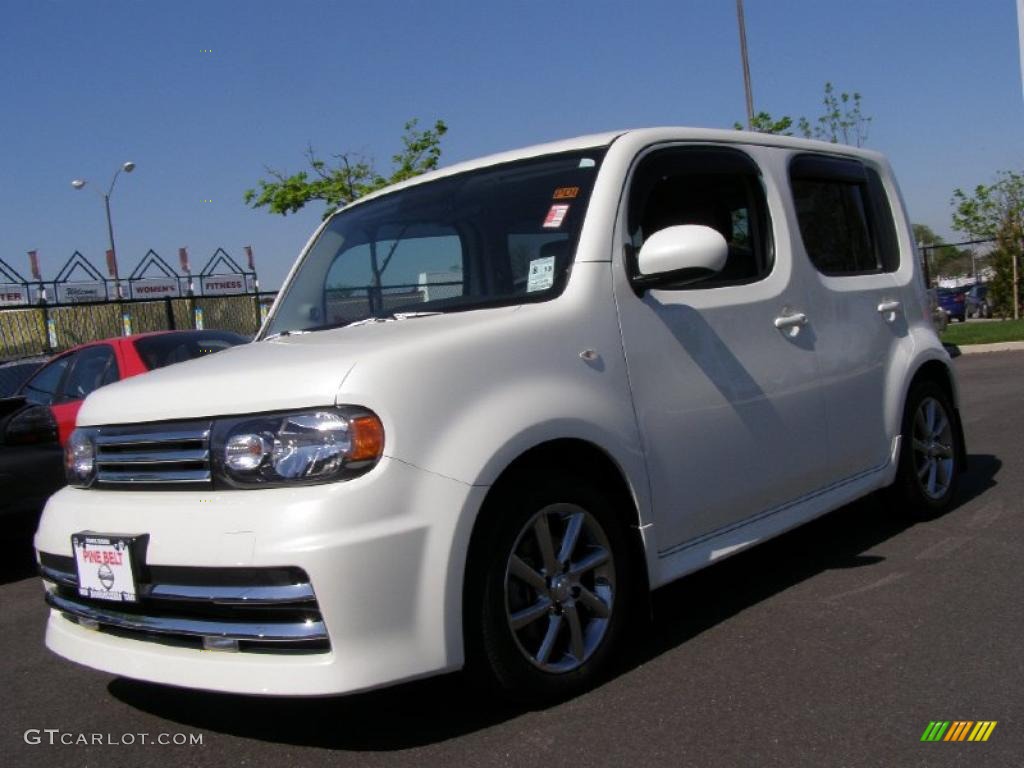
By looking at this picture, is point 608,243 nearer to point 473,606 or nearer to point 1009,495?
point 473,606

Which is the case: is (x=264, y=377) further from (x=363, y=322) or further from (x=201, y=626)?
(x=363, y=322)

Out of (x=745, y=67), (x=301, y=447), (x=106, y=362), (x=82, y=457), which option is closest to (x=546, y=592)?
(x=301, y=447)

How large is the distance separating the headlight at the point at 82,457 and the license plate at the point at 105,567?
0.91 ft

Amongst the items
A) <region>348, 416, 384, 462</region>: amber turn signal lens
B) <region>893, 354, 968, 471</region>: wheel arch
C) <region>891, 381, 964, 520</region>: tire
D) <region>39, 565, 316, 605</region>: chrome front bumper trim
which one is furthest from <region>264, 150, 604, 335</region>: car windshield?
<region>891, 381, 964, 520</region>: tire

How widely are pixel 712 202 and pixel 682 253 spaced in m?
0.93

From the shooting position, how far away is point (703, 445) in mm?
3701

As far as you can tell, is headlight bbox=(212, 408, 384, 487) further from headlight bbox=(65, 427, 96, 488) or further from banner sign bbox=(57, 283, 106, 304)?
banner sign bbox=(57, 283, 106, 304)

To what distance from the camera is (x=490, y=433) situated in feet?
9.75

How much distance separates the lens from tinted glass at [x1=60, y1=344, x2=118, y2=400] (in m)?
7.48

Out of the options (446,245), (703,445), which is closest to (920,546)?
(703,445)

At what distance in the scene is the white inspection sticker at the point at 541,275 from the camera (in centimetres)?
352

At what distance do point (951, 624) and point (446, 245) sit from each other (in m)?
2.35

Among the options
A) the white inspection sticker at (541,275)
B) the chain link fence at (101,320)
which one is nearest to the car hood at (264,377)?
the white inspection sticker at (541,275)

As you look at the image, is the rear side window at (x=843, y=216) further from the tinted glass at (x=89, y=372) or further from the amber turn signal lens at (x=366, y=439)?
the tinted glass at (x=89, y=372)
